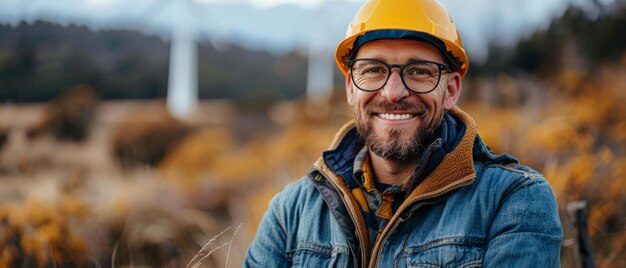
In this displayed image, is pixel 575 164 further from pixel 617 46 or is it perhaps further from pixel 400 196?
pixel 617 46

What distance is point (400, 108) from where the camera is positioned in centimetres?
238

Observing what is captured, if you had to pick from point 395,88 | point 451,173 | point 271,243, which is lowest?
point 271,243

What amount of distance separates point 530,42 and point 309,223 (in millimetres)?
15308

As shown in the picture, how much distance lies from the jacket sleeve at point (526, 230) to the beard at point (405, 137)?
0.42 m

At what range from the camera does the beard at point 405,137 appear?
237 centimetres

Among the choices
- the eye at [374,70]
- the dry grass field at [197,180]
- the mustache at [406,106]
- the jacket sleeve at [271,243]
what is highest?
the eye at [374,70]

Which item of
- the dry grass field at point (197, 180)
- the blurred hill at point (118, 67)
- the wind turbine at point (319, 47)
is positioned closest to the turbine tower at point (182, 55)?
the blurred hill at point (118, 67)

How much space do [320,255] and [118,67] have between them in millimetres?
27226

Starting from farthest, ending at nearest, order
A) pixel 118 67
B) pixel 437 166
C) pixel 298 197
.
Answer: pixel 118 67 → pixel 298 197 → pixel 437 166

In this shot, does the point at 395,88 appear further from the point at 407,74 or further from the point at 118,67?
the point at 118,67

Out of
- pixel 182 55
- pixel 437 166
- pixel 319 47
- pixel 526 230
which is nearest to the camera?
pixel 526 230

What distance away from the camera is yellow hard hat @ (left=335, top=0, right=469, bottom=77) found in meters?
2.36

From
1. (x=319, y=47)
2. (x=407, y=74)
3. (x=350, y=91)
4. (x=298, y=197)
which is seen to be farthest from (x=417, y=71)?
(x=319, y=47)

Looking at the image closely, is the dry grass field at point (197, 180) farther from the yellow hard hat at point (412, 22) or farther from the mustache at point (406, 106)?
the yellow hard hat at point (412, 22)
